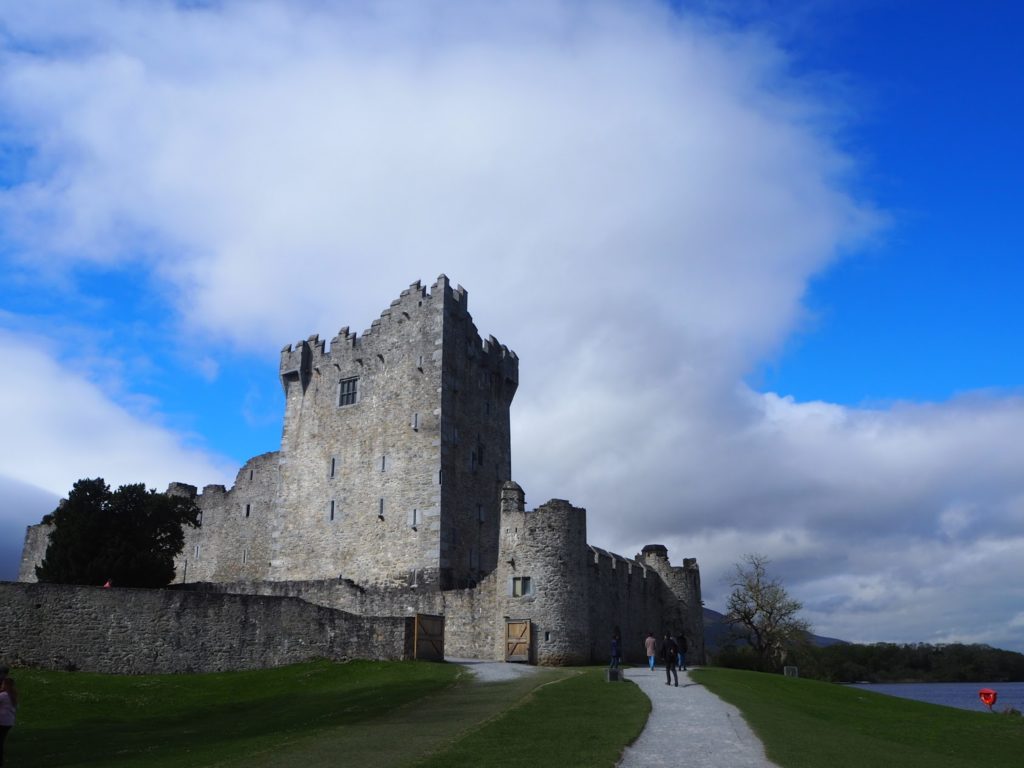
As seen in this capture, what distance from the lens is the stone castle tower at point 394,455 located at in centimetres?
4425

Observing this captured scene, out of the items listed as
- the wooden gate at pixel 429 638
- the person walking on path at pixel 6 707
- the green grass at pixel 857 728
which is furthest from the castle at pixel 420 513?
the person walking on path at pixel 6 707

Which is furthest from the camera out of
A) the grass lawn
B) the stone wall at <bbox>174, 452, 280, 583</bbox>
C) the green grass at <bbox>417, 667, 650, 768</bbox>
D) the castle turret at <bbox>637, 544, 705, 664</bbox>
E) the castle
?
the stone wall at <bbox>174, 452, 280, 583</bbox>

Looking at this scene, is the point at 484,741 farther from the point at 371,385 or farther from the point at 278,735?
the point at 371,385

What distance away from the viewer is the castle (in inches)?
1464

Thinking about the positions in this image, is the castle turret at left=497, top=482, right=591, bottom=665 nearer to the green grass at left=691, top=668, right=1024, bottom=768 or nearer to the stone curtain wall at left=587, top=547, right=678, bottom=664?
the stone curtain wall at left=587, top=547, right=678, bottom=664

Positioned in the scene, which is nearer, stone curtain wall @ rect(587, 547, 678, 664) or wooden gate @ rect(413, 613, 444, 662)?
wooden gate @ rect(413, 613, 444, 662)

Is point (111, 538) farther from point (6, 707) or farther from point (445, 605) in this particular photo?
point (6, 707)

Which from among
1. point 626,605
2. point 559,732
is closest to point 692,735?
point 559,732

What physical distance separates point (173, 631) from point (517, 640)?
42.1ft

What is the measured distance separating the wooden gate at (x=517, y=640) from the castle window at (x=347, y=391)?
18.1 meters

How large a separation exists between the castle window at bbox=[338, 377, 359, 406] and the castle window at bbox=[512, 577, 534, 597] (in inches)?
671

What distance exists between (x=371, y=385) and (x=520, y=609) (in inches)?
689

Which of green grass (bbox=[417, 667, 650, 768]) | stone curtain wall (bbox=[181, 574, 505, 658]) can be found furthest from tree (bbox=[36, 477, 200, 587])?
green grass (bbox=[417, 667, 650, 768])

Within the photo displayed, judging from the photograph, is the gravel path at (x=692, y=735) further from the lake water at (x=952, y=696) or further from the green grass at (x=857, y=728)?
the lake water at (x=952, y=696)
